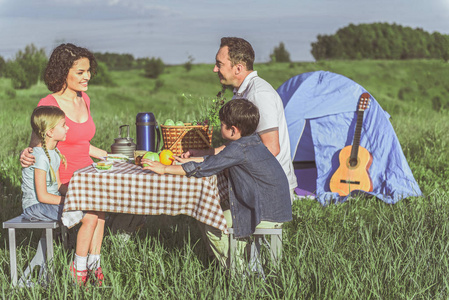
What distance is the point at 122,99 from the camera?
34.2m

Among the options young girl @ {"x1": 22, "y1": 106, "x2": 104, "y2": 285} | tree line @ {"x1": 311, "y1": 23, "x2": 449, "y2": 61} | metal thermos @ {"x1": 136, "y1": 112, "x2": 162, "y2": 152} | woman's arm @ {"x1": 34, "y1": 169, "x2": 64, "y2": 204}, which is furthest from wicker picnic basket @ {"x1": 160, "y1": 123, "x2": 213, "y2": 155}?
tree line @ {"x1": 311, "y1": 23, "x2": 449, "y2": 61}

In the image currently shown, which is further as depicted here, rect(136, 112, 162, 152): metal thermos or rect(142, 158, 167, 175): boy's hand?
rect(136, 112, 162, 152): metal thermos

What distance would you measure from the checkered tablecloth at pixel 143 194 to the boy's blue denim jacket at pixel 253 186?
137 millimetres

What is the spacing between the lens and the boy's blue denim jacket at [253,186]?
3084 mm

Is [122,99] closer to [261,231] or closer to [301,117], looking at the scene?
[301,117]

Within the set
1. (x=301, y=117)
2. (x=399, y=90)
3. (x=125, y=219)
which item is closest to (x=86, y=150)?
(x=125, y=219)

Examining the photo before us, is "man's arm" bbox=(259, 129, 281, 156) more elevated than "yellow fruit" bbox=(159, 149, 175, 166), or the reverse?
"man's arm" bbox=(259, 129, 281, 156)

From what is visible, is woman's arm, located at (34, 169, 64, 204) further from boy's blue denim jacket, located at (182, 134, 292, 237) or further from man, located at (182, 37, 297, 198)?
boy's blue denim jacket, located at (182, 134, 292, 237)

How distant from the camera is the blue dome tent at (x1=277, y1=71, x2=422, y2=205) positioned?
20.0ft

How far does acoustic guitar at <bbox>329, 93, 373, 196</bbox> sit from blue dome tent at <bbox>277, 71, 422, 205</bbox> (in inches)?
4.1

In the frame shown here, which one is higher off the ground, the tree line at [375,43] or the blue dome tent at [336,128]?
the tree line at [375,43]

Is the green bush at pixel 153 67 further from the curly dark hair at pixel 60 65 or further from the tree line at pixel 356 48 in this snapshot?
the curly dark hair at pixel 60 65

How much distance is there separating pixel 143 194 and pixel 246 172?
0.66m

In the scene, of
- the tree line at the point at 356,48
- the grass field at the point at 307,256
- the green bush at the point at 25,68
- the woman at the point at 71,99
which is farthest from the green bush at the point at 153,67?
the woman at the point at 71,99
